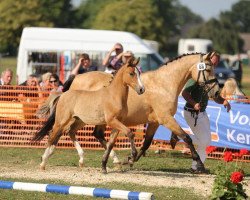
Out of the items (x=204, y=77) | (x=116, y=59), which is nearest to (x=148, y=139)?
(x=204, y=77)

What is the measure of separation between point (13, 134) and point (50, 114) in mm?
4281

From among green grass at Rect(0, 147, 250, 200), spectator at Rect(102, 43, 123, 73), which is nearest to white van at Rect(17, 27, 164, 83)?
green grass at Rect(0, 147, 250, 200)

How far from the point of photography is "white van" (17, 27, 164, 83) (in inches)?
1229

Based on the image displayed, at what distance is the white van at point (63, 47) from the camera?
31.2 m

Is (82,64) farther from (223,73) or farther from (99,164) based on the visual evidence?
(223,73)

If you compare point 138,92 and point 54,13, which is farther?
point 54,13

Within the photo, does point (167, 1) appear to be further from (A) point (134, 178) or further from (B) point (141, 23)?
(A) point (134, 178)

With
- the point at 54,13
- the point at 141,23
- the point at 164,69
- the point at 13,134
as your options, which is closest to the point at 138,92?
the point at 164,69

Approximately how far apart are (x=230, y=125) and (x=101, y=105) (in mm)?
4348

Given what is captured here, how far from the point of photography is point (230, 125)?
17.0m

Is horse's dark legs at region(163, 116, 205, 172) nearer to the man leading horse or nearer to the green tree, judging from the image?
the man leading horse

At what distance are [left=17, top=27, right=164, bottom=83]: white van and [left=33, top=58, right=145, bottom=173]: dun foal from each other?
55.4 feet

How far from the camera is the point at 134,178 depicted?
42.8 feet

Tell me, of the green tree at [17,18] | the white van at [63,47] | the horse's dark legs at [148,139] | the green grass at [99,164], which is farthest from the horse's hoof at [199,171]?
the green tree at [17,18]
